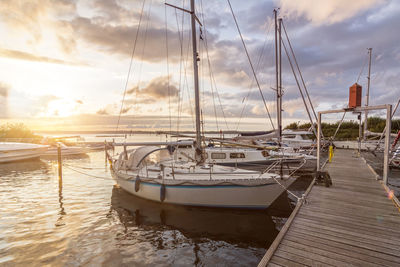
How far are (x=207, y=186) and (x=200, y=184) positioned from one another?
36cm

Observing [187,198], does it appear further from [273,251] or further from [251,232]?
[273,251]

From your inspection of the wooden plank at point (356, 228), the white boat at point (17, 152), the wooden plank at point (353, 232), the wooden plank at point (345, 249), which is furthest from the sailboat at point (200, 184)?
the white boat at point (17, 152)

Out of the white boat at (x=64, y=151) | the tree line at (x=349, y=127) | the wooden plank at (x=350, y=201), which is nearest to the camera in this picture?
the wooden plank at (x=350, y=201)

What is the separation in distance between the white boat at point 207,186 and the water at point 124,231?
640 millimetres

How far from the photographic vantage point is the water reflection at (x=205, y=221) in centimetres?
881

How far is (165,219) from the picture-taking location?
1049 cm

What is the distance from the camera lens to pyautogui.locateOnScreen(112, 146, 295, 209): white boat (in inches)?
396

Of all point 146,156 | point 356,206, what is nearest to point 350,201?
point 356,206

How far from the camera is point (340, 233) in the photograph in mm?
5988

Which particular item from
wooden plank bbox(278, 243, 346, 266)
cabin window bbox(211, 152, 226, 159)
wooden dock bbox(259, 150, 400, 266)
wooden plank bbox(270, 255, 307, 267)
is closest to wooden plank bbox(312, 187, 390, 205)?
wooden dock bbox(259, 150, 400, 266)

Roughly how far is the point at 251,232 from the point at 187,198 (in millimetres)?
3590

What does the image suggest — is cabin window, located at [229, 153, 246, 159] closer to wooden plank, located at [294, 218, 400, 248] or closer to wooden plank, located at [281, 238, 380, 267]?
wooden plank, located at [294, 218, 400, 248]

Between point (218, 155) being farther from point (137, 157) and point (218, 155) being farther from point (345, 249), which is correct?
point (345, 249)

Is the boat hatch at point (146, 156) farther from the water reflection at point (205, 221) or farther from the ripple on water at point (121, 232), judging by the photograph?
the water reflection at point (205, 221)
